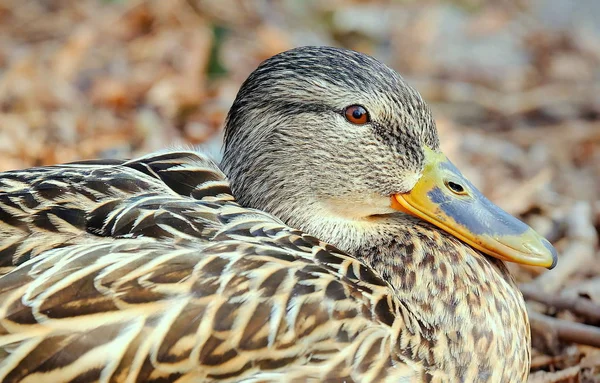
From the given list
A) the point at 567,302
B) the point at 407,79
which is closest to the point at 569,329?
the point at 567,302

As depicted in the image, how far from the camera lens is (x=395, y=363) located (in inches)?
106

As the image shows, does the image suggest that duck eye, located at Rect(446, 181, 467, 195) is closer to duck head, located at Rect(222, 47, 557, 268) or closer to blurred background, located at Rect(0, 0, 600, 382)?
duck head, located at Rect(222, 47, 557, 268)

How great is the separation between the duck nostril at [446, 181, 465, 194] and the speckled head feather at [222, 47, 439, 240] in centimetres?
13

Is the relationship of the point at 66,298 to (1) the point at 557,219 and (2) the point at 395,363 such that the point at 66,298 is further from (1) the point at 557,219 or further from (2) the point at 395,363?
(1) the point at 557,219

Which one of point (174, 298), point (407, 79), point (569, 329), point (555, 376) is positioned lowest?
point (555, 376)

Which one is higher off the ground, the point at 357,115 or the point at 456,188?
the point at 357,115

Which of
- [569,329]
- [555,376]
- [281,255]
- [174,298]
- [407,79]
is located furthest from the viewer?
[407,79]

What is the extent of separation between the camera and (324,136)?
Result: 10.9 ft

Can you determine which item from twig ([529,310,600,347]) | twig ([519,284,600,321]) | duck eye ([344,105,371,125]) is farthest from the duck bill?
Result: twig ([519,284,600,321])

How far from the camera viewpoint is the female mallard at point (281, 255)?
254cm

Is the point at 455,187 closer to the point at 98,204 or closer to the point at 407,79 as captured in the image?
the point at 98,204

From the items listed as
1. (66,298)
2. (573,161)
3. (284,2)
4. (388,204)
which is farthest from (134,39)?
(66,298)

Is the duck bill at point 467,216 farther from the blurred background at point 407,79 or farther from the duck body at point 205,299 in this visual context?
the blurred background at point 407,79

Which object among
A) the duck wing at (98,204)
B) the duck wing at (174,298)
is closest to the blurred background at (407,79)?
the duck wing at (98,204)
